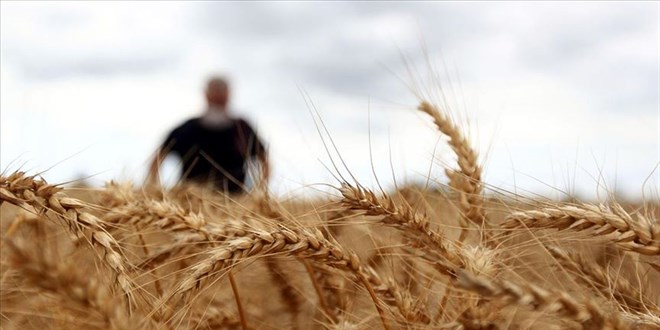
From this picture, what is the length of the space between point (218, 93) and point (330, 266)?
15.5 ft

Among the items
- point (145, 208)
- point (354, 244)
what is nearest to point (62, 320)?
point (145, 208)

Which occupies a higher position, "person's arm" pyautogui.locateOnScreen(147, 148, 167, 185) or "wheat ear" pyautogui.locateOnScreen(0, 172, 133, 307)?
"wheat ear" pyautogui.locateOnScreen(0, 172, 133, 307)

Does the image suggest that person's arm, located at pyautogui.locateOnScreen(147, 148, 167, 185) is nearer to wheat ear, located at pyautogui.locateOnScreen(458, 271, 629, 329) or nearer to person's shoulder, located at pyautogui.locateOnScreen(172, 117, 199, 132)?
person's shoulder, located at pyautogui.locateOnScreen(172, 117, 199, 132)

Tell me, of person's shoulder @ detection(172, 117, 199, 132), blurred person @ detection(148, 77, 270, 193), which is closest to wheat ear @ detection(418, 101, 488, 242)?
blurred person @ detection(148, 77, 270, 193)

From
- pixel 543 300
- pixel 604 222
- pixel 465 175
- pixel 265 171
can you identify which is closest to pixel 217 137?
pixel 265 171

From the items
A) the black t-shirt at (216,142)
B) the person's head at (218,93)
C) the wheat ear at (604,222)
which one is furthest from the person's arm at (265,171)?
the person's head at (218,93)

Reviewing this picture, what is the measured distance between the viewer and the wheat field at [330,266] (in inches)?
47.5

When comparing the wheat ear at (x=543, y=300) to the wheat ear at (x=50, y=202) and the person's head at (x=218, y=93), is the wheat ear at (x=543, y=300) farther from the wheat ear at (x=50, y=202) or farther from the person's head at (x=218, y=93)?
the person's head at (x=218, y=93)

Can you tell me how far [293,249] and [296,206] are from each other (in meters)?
1.41

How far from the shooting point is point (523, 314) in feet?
5.79

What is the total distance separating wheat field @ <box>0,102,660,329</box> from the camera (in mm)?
1206

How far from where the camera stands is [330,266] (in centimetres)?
175

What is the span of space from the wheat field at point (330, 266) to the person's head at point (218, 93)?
3804 millimetres

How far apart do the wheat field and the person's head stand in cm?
380
